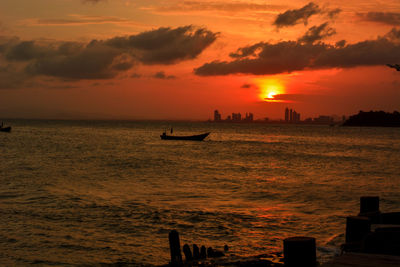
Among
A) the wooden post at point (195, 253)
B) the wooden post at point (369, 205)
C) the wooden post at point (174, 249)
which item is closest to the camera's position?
the wooden post at point (174, 249)

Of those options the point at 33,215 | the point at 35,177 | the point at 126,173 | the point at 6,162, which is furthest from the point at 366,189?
the point at 6,162

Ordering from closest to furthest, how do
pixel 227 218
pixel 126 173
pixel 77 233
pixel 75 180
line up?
pixel 77 233 < pixel 227 218 < pixel 75 180 < pixel 126 173

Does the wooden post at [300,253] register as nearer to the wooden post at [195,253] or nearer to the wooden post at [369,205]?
the wooden post at [195,253]

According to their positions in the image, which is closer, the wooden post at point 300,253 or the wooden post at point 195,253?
the wooden post at point 300,253

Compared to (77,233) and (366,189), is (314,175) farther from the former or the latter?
(77,233)

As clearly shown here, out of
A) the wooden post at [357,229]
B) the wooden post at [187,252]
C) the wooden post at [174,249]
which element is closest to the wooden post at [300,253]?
the wooden post at [357,229]

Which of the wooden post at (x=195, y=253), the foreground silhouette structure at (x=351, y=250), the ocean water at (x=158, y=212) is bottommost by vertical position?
the ocean water at (x=158, y=212)

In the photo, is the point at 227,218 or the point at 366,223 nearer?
the point at 366,223

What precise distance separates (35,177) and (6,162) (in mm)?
16054

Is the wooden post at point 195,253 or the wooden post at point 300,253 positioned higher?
the wooden post at point 300,253

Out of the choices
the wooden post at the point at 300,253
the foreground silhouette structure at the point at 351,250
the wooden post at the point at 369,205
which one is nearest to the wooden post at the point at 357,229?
the foreground silhouette structure at the point at 351,250

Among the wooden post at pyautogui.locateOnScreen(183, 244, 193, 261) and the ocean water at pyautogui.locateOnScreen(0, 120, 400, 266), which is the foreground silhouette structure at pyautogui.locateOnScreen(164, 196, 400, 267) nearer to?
the wooden post at pyautogui.locateOnScreen(183, 244, 193, 261)

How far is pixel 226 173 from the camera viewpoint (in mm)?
44219

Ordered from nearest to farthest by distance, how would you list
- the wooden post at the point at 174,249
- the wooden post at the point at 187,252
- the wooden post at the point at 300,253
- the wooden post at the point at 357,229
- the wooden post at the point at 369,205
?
the wooden post at the point at 300,253 → the wooden post at the point at 357,229 → the wooden post at the point at 174,249 → the wooden post at the point at 187,252 → the wooden post at the point at 369,205
